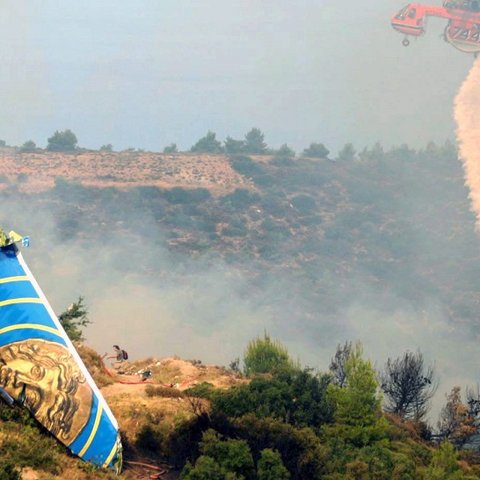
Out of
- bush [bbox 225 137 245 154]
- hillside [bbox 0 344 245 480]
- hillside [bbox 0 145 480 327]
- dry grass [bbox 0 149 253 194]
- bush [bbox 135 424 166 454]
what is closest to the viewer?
hillside [bbox 0 344 245 480]

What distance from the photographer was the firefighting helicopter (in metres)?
169

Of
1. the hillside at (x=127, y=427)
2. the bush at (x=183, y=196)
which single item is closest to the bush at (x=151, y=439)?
the hillside at (x=127, y=427)

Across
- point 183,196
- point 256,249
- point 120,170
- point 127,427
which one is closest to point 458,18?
point 256,249

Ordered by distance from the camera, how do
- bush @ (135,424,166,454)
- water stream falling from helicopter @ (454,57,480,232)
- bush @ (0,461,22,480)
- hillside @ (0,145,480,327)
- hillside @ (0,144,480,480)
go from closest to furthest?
bush @ (0,461,22,480) < bush @ (135,424,166,454) < hillside @ (0,144,480,480) < water stream falling from helicopter @ (454,57,480,232) < hillside @ (0,145,480,327)

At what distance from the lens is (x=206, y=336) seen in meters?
115

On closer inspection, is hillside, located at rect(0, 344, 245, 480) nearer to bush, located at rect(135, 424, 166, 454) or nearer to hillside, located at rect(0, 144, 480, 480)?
bush, located at rect(135, 424, 166, 454)

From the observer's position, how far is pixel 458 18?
171875mm

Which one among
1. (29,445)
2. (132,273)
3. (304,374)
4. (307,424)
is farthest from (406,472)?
(132,273)

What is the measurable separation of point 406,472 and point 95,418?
13949mm

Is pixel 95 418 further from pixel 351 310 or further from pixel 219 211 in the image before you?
pixel 219 211

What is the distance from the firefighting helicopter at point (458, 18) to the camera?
169375 mm

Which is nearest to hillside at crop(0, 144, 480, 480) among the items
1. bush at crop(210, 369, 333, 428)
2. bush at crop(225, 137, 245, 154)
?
bush at crop(225, 137, 245, 154)

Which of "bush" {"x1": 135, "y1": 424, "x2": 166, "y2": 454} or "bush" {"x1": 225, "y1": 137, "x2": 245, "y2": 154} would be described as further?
"bush" {"x1": 225, "y1": 137, "x2": 245, "y2": 154}

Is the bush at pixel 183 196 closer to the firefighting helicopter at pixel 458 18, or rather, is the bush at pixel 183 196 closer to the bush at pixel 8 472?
the firefighting helicopter at pixel 458 18
